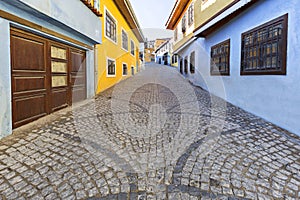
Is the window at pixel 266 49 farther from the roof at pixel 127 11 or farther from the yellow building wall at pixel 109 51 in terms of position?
the roof at pixel 127 11

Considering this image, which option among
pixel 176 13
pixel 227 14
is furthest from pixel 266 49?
pixel 176 13

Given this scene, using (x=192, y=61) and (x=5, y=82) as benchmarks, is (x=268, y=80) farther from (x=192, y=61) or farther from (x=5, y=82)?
(x=192, y=61)

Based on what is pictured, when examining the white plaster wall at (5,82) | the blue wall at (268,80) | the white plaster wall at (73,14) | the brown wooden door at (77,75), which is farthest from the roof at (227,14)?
the white plaster wall at (5,82)

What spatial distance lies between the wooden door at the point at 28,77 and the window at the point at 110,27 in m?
5.48

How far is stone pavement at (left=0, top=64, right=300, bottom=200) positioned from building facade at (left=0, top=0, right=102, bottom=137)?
64 centimetres

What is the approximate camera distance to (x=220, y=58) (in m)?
8.44

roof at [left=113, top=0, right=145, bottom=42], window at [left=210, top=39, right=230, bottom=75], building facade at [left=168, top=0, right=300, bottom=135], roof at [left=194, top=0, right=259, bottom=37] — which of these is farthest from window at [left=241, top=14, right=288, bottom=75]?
roof at [left=113, top=0, right=145, bottom=42]

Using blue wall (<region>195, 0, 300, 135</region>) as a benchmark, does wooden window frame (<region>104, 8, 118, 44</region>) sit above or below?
above

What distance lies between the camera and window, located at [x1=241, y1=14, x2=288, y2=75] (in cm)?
477

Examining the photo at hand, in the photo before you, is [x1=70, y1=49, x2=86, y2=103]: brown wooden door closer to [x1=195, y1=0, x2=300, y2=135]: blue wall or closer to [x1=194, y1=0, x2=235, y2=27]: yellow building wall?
[x1=194, y1=0, x2=235, y2=27]: yellow building wall

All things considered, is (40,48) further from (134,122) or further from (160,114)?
(160,114)

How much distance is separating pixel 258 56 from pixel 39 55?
612cm

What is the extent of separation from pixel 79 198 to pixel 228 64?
23.1ft

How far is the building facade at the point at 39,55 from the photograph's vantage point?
3.94m
